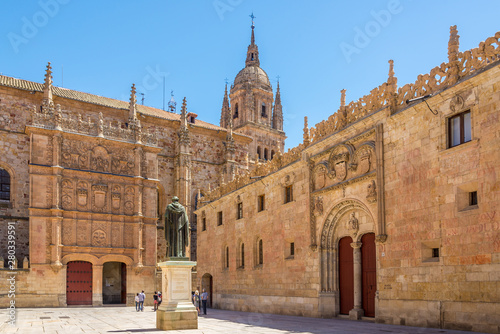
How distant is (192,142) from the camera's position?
4462 centimetres

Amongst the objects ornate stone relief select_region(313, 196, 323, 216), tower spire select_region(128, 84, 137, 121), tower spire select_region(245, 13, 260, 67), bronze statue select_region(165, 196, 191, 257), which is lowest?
bronze statue select_region(165, 196, 191, 257)

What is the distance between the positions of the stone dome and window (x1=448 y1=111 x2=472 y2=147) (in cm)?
4320

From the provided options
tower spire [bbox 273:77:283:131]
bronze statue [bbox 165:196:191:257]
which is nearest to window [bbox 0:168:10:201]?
bronze statue [bbox 165:196:191:257]

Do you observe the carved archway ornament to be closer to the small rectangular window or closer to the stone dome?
the small rectangular window

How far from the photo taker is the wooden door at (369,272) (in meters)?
16.9

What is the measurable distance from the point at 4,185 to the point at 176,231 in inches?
943

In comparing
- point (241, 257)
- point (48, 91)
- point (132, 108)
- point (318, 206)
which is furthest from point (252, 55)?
point (318, 206)

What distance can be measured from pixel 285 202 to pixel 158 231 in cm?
2084

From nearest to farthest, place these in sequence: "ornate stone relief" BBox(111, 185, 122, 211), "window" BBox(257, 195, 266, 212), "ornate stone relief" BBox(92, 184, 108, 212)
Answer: "window" BBox(257, 195, 266, 212), "ornate stone relief" BBox(92, 184, 108, 212), "ornate stone relief" BBox(111, 185, 122, 211)

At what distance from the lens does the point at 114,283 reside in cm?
3694

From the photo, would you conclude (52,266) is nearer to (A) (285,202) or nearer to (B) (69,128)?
(B) (69,128)

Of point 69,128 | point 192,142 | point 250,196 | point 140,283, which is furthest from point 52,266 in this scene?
point 192,142

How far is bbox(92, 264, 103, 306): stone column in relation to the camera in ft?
109

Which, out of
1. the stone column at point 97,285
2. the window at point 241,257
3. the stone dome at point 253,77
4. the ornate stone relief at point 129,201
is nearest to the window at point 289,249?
the window at point 241,257
